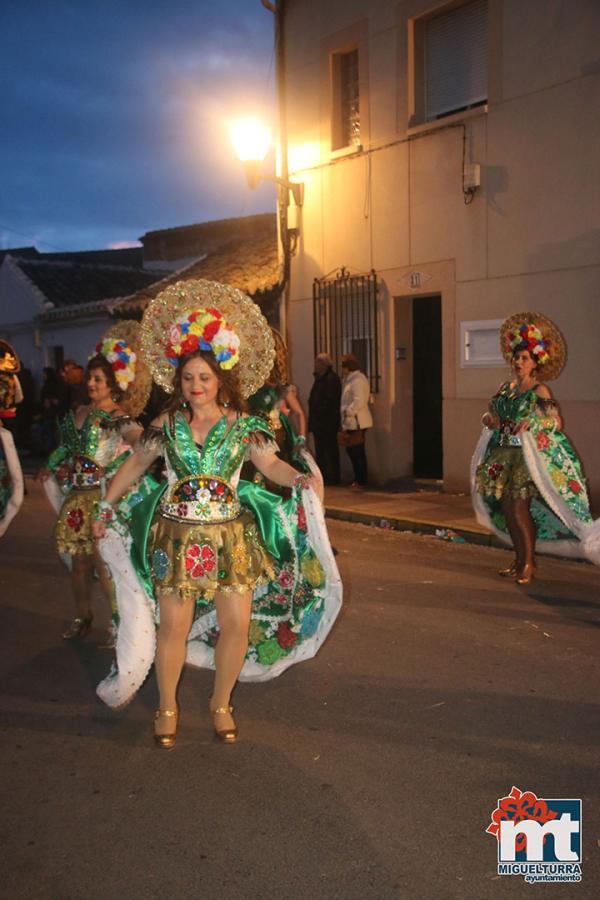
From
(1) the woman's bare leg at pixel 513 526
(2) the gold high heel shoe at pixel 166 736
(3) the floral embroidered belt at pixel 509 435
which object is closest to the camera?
(2) the gold high heel shoe at pixel 166 736

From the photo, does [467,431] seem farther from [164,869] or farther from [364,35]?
[164,869]

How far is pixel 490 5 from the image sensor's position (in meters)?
10.6

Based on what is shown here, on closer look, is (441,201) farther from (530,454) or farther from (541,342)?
(530,454)

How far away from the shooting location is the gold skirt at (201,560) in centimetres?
409

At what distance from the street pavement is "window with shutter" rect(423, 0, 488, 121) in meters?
7.44

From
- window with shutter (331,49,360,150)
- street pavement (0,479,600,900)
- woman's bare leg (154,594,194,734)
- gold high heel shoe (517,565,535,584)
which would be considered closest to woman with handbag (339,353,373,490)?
window with shutter (331,49,360,150)

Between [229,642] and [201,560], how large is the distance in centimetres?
42

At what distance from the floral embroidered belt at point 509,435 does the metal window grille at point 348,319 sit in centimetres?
556

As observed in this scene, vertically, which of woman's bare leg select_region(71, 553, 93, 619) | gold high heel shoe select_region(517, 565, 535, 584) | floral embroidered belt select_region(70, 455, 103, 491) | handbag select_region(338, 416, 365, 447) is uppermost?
floral embroidered belt select_region(70, 455, 103, 491)

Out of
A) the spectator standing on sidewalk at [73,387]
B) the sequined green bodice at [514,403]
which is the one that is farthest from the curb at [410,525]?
the spectator standing on sidewalk at [73,387]

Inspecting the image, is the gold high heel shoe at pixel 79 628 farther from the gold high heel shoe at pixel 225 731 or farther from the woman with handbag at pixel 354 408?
the woman with handbag at pixel 354 408

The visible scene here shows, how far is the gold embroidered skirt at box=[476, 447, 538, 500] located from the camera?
7.21 meters

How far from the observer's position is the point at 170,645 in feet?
13.8

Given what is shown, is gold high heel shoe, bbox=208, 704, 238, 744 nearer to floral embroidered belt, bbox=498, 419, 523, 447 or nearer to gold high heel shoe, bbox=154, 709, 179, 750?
gold high heel shoe, bbox=154, 709, 179, 750
